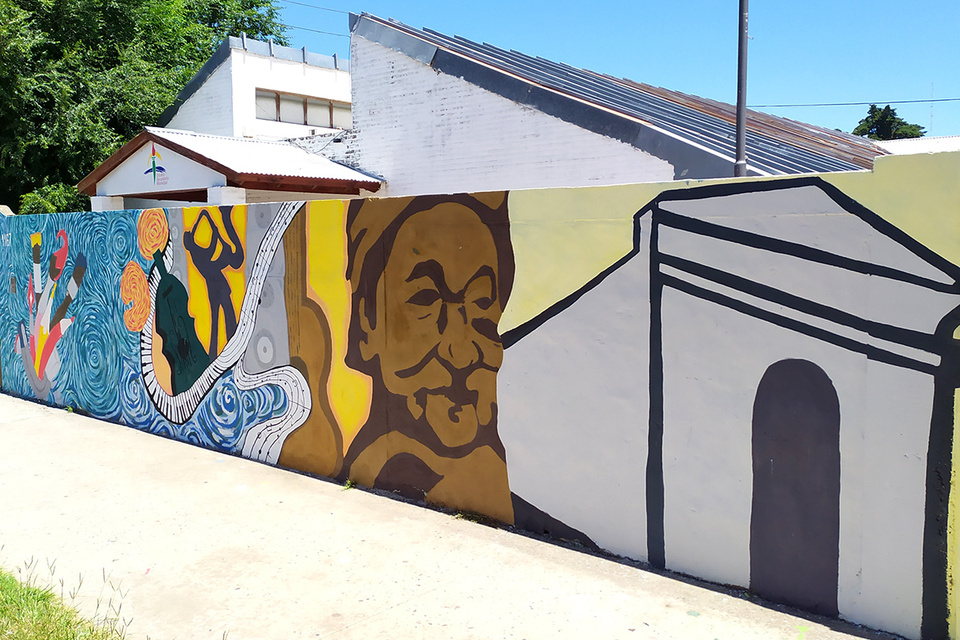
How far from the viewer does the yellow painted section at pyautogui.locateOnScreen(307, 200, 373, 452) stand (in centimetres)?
544

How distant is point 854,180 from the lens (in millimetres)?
3328

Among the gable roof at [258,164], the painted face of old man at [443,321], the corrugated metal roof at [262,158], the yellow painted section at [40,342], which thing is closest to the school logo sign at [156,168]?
the gable roof at [258,164]

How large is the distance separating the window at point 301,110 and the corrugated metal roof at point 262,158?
6033 mm

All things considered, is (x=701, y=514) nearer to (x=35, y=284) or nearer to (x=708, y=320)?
(x=708, y=320)

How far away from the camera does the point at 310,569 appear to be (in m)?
4.18

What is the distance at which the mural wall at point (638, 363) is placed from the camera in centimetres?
327

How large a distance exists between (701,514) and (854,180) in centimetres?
173

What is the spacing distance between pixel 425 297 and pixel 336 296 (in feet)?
2.81

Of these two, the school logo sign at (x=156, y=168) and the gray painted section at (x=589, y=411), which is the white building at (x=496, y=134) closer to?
the school logo sign at (x=156, y=168)

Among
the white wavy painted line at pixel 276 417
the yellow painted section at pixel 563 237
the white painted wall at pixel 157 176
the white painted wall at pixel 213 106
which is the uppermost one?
the white painted wall at pixel 213 106

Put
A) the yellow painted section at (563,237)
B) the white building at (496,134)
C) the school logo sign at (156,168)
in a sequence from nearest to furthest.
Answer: the yellow painted section at (563,237) < the white building at (496,134) < the school logo sign at (156,168)

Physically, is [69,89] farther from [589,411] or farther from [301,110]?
[589,411]

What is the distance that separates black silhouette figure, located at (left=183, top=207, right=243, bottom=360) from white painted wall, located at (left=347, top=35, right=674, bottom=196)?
613 cm

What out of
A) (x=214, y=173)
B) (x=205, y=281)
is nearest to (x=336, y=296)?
(x=205, y=281)
